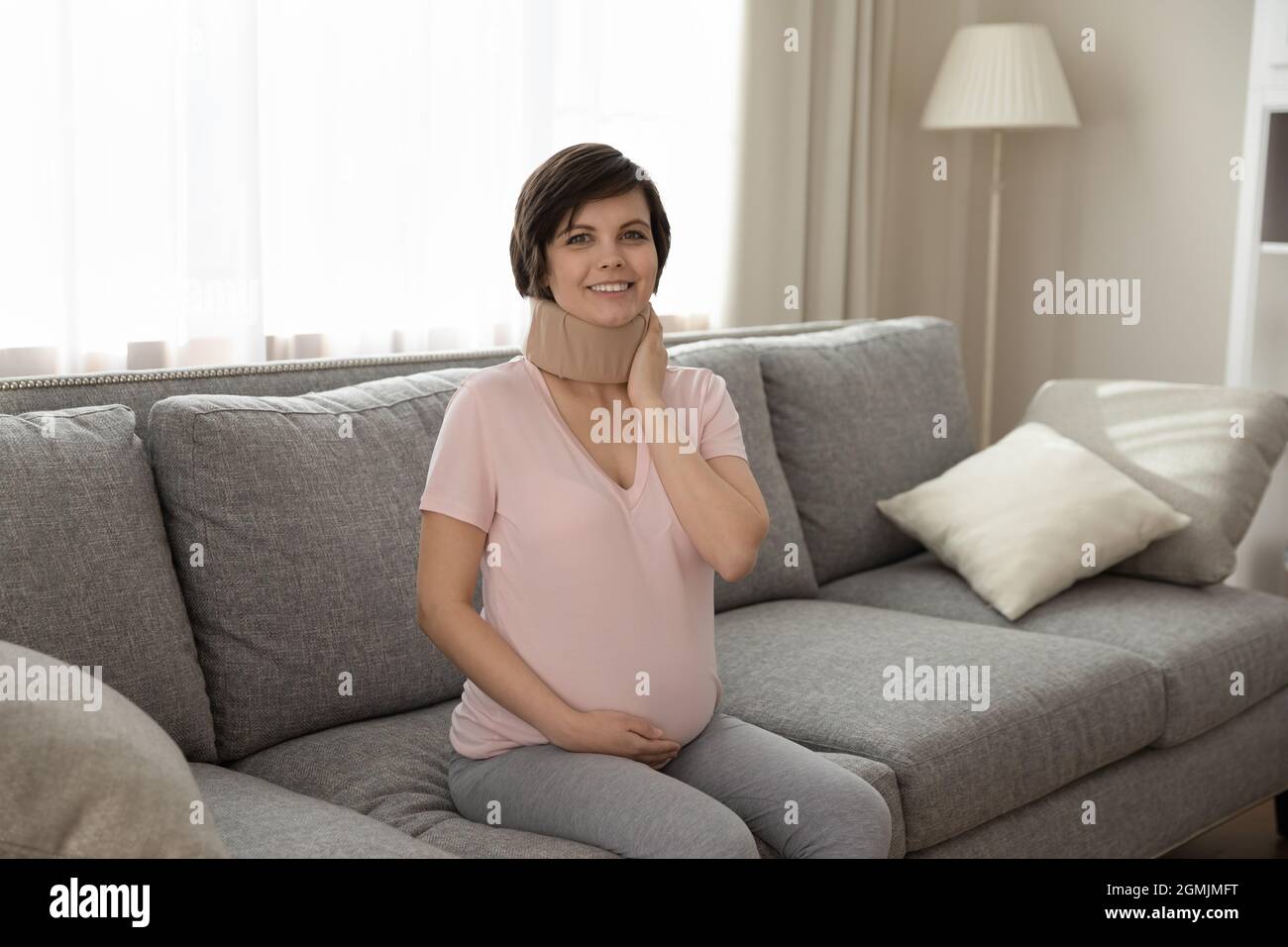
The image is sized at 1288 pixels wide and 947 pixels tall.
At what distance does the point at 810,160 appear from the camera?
12.8 feet

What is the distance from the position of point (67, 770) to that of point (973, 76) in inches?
132

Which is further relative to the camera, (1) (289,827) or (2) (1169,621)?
(2) (1169,621)

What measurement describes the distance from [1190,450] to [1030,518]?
1.40ft

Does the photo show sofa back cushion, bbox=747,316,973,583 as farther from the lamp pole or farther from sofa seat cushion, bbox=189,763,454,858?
sofa seat cushion, bbox=189,763,454,858

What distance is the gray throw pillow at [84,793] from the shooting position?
3.32 ft

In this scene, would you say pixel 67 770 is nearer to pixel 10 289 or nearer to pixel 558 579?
pixel 558 579

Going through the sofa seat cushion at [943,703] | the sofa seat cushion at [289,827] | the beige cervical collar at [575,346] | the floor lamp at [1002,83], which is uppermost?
the floor lamp at [1002,83]

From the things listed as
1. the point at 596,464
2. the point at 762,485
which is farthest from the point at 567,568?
the point at 762,485

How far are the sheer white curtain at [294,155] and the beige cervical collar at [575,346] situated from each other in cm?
104

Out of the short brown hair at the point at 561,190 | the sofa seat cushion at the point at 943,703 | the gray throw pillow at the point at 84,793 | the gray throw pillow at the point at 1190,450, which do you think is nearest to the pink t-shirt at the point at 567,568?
the short brown hair at the point at 561,190

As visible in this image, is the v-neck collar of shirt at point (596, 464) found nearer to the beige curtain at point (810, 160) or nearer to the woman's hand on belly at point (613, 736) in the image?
the woman's hand on belly at point (613, 736)

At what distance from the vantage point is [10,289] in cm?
232

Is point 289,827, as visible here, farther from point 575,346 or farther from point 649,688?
point 575,346

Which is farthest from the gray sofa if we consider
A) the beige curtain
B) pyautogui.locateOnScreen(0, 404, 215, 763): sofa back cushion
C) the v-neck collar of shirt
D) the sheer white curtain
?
the beige curtain
